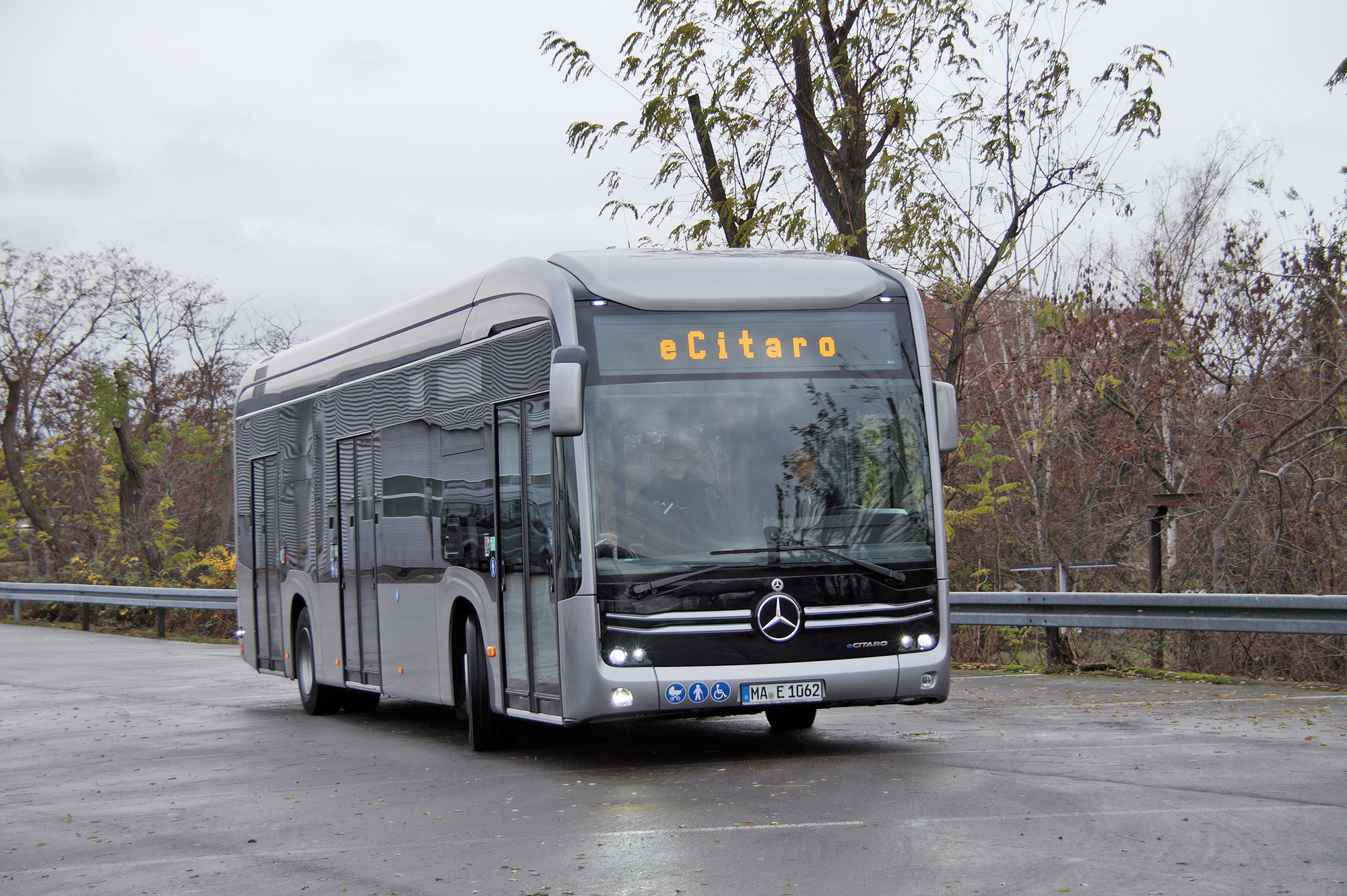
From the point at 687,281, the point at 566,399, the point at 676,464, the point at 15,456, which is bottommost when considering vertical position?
the point at 676,464

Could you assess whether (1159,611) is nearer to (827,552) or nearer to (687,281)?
(827,552)

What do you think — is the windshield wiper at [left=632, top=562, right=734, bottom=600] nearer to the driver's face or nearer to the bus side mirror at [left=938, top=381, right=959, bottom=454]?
the driver's face

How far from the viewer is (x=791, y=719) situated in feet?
38.0

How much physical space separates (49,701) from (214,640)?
34.2 ft

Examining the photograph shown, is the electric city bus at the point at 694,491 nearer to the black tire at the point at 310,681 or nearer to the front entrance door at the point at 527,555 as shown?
the front entrance door at the point at 527,555

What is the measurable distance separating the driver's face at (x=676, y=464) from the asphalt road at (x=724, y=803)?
1.82 m

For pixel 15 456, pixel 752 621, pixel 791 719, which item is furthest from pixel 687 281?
pixel 15 456

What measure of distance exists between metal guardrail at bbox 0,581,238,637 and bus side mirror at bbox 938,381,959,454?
692 inches

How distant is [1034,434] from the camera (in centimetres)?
2723

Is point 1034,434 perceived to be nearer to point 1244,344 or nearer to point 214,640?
point 1244,344

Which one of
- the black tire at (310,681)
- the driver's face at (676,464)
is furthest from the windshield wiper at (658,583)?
the black tire at (310,681)

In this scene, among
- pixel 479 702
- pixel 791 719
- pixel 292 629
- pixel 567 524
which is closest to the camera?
pixel 567 524

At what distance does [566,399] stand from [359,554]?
191 inches

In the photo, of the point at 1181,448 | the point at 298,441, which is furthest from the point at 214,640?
the point at 1181,448
